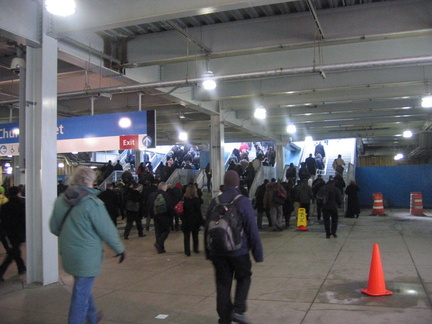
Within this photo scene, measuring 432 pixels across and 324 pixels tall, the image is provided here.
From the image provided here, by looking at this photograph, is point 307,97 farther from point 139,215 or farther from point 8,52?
point 8,52

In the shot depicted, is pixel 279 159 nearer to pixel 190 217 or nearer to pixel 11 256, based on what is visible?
pixel 190 217

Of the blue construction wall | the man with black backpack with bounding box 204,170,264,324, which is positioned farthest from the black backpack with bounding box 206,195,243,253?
the blue construction wall

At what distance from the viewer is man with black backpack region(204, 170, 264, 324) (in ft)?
14.0

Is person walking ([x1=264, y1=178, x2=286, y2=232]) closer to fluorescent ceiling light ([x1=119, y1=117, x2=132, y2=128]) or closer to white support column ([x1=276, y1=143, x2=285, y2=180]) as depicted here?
fluorescent ceiling light ([x1=119, y1=117, x2=132, y2=128])

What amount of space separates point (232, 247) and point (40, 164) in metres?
4.30

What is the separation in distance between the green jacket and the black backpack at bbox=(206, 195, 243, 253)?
982 mm

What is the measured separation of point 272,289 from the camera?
20.7 feet

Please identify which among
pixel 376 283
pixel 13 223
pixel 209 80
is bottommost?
pixel 376 283

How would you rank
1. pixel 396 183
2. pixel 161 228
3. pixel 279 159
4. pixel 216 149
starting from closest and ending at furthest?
pixel 161 228
pixel 216 149
pixel 396 183
pixel 279 159

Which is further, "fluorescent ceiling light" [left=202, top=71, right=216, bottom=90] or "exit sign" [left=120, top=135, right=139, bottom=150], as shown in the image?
"fluorescent ceiling light" [left=202, top=71, right=216, bottom=90]

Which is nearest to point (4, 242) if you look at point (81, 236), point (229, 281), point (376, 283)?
point (81, 236)

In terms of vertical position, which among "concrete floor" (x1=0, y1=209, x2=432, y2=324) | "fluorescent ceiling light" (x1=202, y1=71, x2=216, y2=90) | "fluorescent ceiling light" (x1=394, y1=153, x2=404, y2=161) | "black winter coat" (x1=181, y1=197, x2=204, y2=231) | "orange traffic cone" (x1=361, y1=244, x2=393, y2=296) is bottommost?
"concrete floor" (x1=0, y1=209, x2=432, y2=324)

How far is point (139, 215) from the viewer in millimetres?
12727

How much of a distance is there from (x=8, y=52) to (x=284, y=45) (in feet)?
22.4
